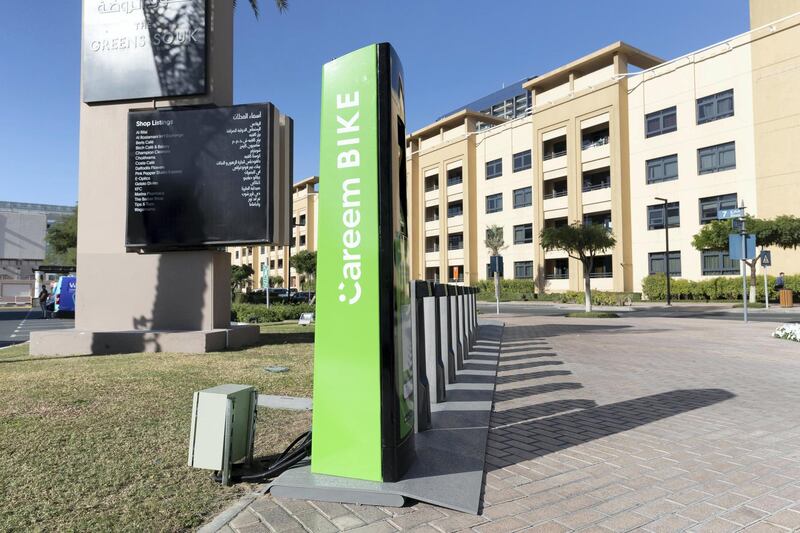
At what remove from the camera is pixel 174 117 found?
10750 millimetres

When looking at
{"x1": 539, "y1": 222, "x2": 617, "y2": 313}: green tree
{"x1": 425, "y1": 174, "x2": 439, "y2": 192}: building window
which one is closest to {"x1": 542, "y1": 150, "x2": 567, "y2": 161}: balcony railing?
{"x1": 425, "y1": 174, "x2": 439, "y2": 192}: building window

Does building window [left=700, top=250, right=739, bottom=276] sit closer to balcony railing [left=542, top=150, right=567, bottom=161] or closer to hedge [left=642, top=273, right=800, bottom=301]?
hedge [left=642, top=273, right=800, bottom=301]

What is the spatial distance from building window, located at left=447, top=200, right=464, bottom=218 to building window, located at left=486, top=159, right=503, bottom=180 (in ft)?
16.4

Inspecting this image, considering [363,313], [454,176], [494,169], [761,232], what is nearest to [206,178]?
[363,313]

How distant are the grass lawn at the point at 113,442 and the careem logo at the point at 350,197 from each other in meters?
1.57

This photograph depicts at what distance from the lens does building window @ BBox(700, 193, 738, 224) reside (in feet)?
118

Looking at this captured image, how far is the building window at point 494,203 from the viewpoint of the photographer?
53.8 m

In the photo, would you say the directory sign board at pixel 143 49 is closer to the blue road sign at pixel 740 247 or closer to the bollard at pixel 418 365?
the bollard at pixel 418 365

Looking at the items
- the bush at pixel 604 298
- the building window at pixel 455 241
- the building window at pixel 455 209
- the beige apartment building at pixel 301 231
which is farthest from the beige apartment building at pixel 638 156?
the beige apartment building at pixel 301 231

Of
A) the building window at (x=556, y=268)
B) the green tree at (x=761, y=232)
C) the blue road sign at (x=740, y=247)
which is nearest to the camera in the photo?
the blue road sign at (x=740, y=247)

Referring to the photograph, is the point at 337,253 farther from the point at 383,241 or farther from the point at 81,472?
the point at 81,472

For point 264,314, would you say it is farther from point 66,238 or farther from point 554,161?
point 66,238

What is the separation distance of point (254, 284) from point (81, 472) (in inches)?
3892

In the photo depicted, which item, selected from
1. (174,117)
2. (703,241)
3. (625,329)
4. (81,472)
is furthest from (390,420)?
(703,241)
